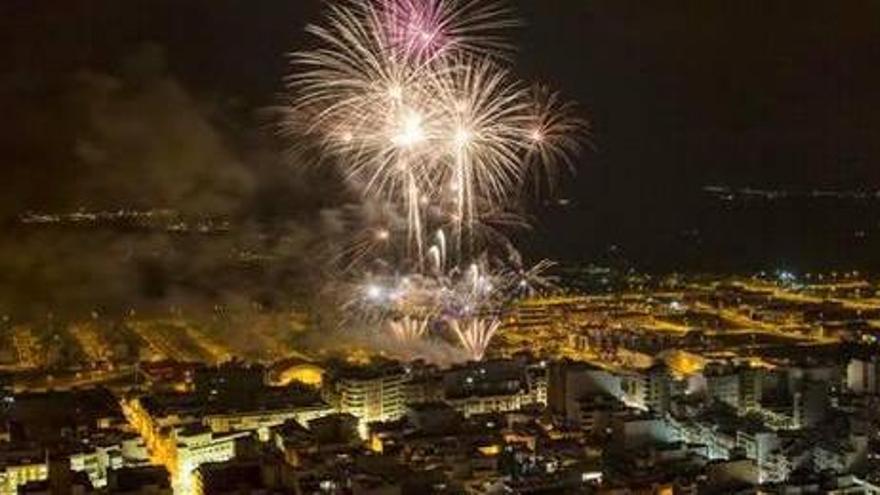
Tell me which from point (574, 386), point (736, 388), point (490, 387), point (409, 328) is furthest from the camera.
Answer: point (409, 328)

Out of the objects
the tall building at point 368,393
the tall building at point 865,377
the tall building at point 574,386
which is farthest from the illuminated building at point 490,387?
the tall building at point 865,377

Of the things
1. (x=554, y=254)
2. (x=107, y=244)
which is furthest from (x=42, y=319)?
(x=554, y=254)

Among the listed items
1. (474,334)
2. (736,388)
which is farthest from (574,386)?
(474,334)

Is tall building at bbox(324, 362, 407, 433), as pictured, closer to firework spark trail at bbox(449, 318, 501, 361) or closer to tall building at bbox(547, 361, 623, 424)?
tall building at bbox(547, 361, 623, 424)

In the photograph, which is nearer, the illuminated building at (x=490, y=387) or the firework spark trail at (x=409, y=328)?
the illuminated building at (x=490, y=387)

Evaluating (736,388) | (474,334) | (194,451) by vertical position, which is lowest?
(194,451)

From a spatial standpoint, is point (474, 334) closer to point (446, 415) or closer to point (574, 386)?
point (574, 386)

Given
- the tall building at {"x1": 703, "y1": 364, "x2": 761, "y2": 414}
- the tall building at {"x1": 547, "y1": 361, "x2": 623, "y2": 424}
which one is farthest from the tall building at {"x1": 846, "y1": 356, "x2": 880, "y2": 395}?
the tall building at {"x1": 547, "y1": 361, "x2": 623, "y2": 424}

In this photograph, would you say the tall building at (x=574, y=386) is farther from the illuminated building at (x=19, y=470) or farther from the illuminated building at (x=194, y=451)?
the illuminated building at (x=19, y=470)

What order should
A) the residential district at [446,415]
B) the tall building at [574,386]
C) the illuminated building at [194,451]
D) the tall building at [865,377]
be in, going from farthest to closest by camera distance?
the tall building at [865,377]
the tall building at [574,386]
the illuminated building at [194,451]
the residential district at [446,415]

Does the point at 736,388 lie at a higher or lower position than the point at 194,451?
higher
